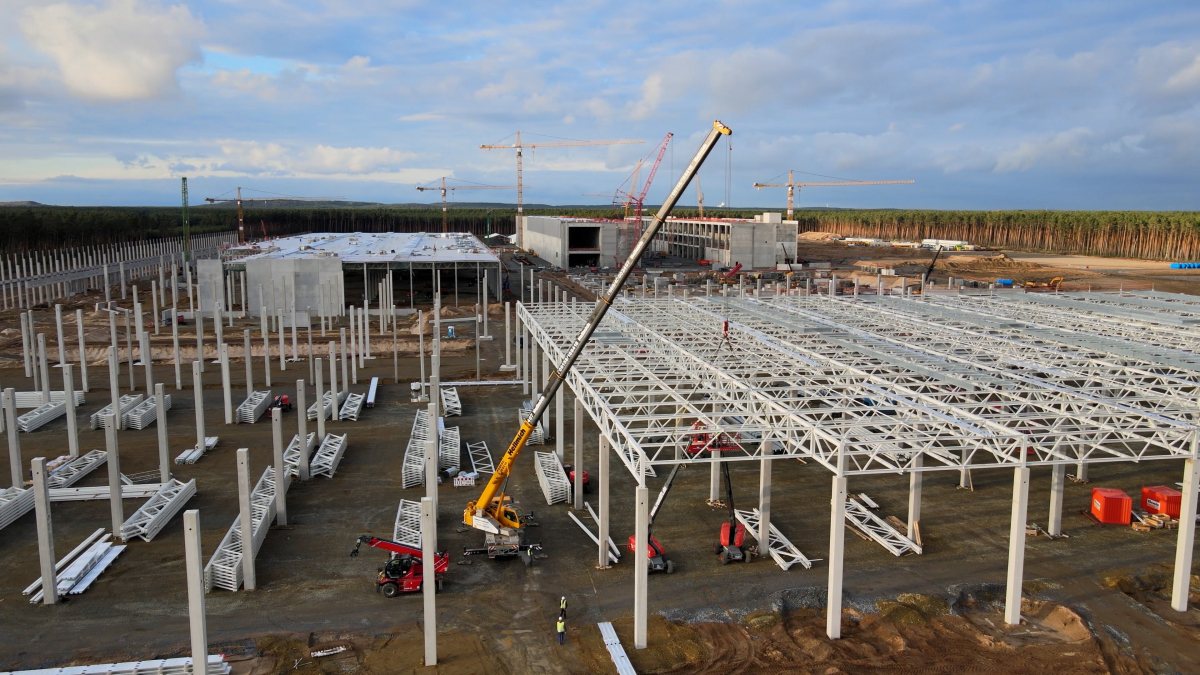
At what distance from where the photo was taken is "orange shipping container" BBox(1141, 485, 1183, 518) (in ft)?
69.4

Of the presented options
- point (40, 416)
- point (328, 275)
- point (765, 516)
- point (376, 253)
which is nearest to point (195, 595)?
point (765, 516)

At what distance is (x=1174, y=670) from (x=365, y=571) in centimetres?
1624

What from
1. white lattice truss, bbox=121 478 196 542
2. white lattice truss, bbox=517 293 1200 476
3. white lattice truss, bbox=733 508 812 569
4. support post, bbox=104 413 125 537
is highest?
white lattice truss, bbox=517 293 1200 476

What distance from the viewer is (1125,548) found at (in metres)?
19.5

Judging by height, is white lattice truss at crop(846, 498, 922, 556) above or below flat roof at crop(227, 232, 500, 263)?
below

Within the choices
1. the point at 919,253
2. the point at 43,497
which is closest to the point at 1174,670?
the point at 43,497

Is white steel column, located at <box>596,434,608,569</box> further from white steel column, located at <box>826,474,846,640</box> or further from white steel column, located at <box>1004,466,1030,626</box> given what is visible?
white steel column, located at <box>1004,466,1030,626</box>

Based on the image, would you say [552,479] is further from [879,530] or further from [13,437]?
[13,437]

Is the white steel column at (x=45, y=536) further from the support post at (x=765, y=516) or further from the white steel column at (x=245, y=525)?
the support post at (x=765, y=516)

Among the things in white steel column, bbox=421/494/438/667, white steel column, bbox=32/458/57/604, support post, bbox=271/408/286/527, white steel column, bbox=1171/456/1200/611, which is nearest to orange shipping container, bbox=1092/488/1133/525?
white steel column, bbox=1171/456/1200/611

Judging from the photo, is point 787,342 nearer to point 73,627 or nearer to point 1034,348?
point 1034,348

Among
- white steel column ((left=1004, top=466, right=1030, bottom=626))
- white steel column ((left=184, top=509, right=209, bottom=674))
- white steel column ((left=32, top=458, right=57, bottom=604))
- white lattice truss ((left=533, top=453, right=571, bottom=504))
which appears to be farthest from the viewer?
white lattice truss ((left=533, top=453, right=571, bottom=504))

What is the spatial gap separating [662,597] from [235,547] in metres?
10.0

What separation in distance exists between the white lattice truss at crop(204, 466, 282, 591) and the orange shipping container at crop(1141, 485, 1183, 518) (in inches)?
906
